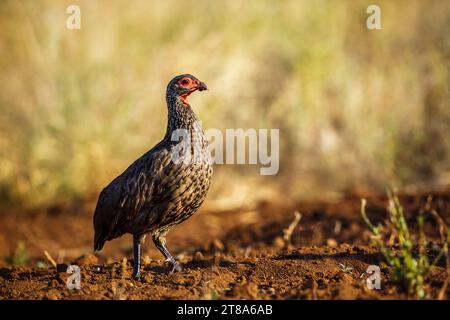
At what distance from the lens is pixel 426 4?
12688 mm

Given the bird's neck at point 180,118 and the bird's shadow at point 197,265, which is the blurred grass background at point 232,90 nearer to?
the bird's neck at point 180,118

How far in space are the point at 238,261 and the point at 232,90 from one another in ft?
19.6

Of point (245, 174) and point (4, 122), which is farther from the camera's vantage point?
point (245, 174)

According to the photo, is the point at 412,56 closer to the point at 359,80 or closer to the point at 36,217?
the point at 359,80

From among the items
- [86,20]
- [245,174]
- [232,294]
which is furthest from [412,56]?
[232,294]

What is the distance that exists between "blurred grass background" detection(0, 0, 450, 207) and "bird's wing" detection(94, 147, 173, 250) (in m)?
4.66

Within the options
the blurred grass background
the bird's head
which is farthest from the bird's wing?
the blurred grass background

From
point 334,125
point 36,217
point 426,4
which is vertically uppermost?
point 426,4

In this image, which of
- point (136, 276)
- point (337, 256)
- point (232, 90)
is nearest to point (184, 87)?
point (136, 276)

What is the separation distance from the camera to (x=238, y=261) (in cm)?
594

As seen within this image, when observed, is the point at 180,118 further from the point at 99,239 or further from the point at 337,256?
the point at 337,256

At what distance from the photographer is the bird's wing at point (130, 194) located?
5730 mm

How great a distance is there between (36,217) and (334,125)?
4.79 m

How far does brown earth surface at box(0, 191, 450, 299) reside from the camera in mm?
5109
